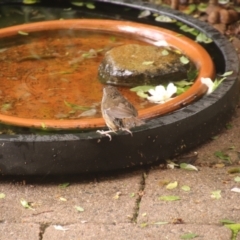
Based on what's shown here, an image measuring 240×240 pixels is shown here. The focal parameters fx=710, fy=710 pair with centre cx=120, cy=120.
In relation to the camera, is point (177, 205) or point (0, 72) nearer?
point (177, 205)

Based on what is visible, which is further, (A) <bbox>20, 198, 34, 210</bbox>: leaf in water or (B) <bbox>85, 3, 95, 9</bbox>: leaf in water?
(B) <bbox>85, 3, 95, 9</bbox>: leaf in water

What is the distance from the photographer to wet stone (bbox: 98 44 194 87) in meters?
4.25

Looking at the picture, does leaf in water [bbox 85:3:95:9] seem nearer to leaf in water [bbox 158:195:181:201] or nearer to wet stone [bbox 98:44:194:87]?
wet stone [bbox 98:44:194:87]

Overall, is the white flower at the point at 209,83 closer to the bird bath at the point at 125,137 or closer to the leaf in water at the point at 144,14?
the bird bath at the point at 125,137

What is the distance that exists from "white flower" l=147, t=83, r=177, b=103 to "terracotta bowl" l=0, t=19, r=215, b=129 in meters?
0.11

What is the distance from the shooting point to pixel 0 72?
174 inches

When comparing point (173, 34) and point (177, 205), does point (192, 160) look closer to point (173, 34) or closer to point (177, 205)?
point (177, 205)

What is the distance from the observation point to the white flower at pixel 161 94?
13.1ft

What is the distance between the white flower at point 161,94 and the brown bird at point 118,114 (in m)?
0.55

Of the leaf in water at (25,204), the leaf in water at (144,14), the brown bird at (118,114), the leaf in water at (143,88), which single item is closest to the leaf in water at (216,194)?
the brown bird at (118,114)

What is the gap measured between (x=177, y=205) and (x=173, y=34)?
1.76 metres

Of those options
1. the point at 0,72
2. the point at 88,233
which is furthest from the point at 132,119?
the point at 0,72

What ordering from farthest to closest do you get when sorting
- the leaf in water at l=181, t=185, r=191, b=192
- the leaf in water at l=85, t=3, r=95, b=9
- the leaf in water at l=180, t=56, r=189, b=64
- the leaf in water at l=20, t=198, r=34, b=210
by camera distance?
the leaf in water at l=85, t=3, r=95, b=9 → the leaf in water at l=180, t=56, r=189, b=64 → the leaf in water at l=181, t=185, r=191, b=192 → the leaf in water at l=20, t=198, r=34, b=210

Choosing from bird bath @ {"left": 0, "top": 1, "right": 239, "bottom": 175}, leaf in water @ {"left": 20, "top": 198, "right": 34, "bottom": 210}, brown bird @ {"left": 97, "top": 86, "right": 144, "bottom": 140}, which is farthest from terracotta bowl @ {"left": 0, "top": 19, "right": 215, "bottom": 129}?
leaf in water @ {"left": 20, "top": 198, "right": 34, "bottom": 210}
